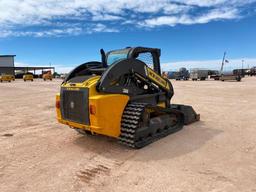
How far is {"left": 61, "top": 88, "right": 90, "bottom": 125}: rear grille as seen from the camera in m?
5.14

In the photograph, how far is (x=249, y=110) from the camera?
9828mm

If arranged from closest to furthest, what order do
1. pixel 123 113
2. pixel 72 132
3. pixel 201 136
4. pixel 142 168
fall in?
pixel 142 168
pixel 123 113
pixel 201 136
pixel 72 132

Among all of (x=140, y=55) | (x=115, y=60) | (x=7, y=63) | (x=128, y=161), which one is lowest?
(x=128, y=161)

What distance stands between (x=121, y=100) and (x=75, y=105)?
0.94 metres

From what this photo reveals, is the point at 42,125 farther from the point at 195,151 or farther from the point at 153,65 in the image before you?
the point at 195,151

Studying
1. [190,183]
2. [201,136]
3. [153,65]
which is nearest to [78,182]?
[190,183]

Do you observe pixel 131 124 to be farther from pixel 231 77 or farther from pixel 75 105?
pixel 231 77

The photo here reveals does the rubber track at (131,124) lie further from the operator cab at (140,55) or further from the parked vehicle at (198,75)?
the parked vehicle at (198,75)

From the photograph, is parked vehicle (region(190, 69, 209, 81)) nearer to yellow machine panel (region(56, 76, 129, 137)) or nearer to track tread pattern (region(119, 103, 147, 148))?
track tread pattern (region(119, 103, 147, 148))

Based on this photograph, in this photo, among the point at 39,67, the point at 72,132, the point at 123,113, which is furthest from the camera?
the point at 39,67

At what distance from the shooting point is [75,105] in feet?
17.7

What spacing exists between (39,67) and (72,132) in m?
86.2

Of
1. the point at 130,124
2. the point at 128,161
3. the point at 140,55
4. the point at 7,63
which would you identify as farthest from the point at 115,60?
the point at 7,63

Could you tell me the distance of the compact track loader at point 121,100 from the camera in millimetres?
5059
